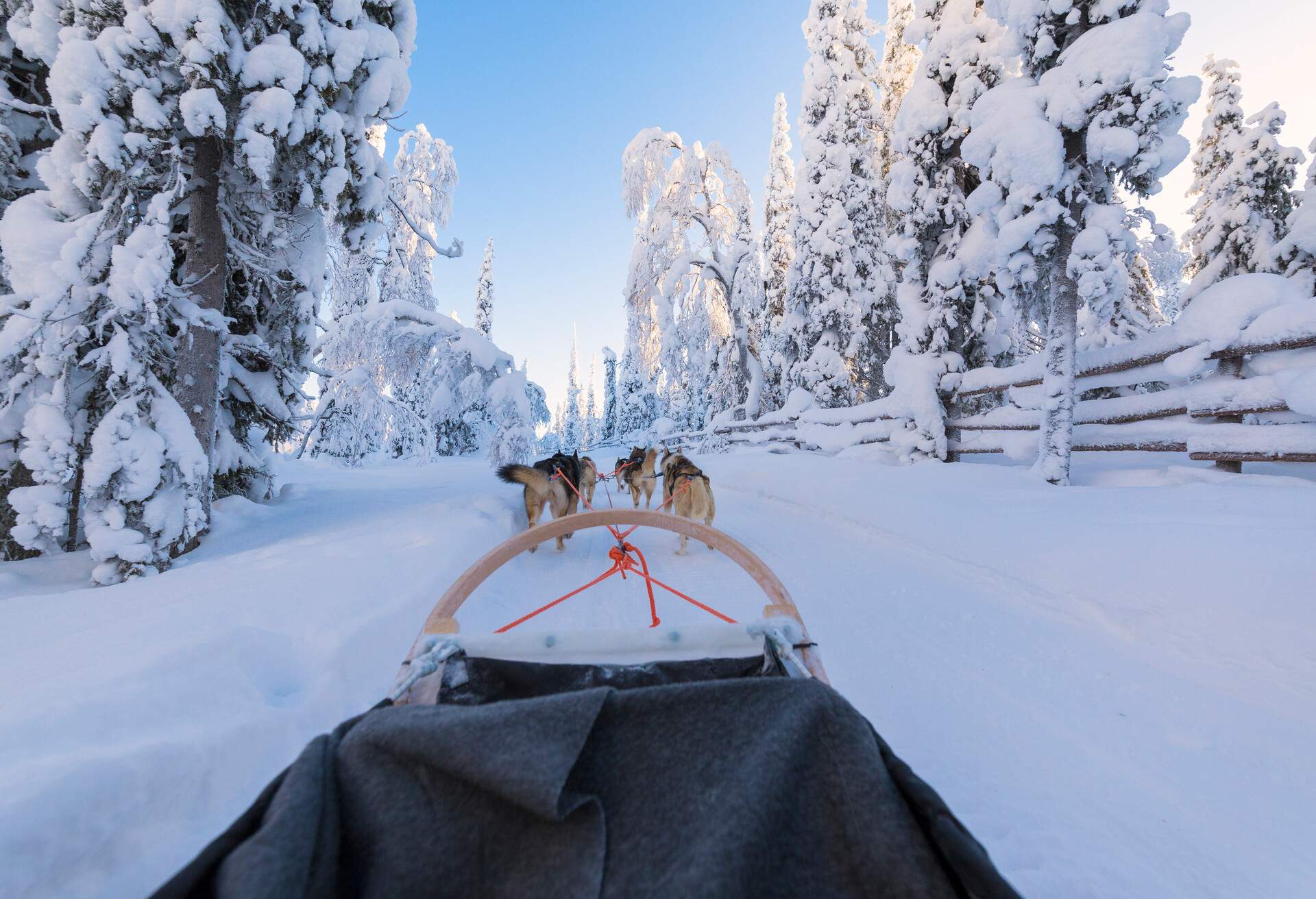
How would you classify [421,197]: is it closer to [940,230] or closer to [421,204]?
[421,204]

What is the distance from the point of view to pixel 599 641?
1.61m

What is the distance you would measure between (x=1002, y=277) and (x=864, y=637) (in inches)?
226

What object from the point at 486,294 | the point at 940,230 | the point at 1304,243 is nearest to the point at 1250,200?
the point at 1304,243

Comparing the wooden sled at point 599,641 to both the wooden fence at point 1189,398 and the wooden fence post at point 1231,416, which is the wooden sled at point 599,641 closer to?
the wooden fence at point 1189,398

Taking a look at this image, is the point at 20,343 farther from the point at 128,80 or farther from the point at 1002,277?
the point at 1002,277

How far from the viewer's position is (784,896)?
0.83 meters

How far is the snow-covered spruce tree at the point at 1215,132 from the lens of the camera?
12.2m

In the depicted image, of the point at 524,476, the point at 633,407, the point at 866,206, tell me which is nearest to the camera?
A: the point at 524,476

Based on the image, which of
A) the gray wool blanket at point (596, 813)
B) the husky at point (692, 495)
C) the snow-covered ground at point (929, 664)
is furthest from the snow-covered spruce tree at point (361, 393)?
the gray wool blanket at point (596, 813)

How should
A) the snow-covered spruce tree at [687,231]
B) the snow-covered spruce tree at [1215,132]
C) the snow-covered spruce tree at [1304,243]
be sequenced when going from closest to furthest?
1. the snow-covered spruce tree at [1304,243]
2. the snow-covered spruce tree at [1215,132]
3. the snow-covered spruce tree at [687,231]

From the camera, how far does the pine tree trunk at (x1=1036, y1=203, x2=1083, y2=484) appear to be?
600cm

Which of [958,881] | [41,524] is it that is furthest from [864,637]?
[41,524]

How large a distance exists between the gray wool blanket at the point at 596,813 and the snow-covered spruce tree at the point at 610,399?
48.6 m

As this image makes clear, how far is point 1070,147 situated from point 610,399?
48.3 m
